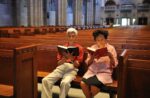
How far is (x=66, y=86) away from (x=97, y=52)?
2.63 ft

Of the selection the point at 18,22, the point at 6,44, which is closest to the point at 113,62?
the point at 6,44

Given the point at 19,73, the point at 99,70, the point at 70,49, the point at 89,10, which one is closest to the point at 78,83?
the point at 99,70

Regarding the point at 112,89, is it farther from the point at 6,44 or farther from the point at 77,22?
the point at 77,22

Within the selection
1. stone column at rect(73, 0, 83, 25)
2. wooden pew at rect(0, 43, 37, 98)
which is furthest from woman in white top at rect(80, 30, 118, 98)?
stone column at rect(73, 0, 83, 25)

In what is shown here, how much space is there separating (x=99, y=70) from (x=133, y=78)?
90 centimetres

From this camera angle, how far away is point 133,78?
3207 mm

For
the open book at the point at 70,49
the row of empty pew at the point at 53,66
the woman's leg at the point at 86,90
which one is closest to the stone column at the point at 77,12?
the row of empty pew at the point at 53,66

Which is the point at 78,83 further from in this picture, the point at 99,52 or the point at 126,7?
the point at 126,7

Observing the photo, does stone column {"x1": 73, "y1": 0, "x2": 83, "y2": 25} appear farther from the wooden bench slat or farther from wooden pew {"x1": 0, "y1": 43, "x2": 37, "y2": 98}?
the wooden bench slat

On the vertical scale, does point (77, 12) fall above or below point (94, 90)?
above

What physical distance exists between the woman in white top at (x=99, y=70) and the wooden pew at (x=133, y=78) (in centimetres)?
67

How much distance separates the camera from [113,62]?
393cm

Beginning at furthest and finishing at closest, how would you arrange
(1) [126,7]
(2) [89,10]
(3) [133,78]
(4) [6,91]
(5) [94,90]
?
(1) [126,7], (2) [89,10], (5) [94,90], (4) [6,91], (3) [133,78]

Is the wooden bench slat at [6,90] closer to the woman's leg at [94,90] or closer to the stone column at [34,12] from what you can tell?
the woman's leg at [94,90]
